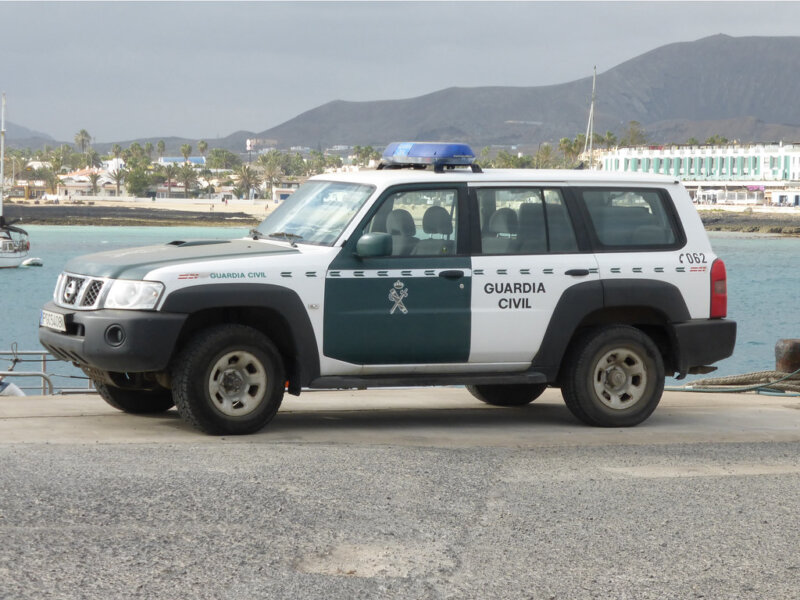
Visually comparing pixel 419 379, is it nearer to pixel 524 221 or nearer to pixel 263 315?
pixel 263 315

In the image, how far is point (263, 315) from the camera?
28.9ft

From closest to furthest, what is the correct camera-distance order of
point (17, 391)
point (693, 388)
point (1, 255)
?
1. point (693, 388)
2. point (17, 391)
3. point (1, 255)

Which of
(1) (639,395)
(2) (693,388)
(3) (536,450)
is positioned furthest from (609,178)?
(2) (693,388)

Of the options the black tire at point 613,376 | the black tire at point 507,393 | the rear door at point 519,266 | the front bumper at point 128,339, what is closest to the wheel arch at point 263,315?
the front bumper at point 128,339

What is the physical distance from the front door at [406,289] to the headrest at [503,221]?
24cm

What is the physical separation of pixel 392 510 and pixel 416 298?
2612mm

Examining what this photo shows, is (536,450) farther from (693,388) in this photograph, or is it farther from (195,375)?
(693,388)

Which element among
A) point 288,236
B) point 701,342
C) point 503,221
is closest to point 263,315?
point 288,236

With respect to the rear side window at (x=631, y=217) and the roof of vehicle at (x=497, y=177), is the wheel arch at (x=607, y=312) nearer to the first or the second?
the rear side window at (x=631, y=217)

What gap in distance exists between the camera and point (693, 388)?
13312mm

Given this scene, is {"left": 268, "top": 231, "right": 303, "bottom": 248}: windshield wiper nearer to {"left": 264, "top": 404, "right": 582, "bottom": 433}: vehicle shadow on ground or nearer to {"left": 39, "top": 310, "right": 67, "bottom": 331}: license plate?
{"left": 264, "top": 404, "right": 582, "bottom": 433}: vehicle shadow on ground

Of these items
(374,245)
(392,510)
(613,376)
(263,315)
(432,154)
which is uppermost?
(432,154)

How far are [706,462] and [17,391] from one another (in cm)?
1447

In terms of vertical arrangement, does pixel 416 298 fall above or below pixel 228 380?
above
